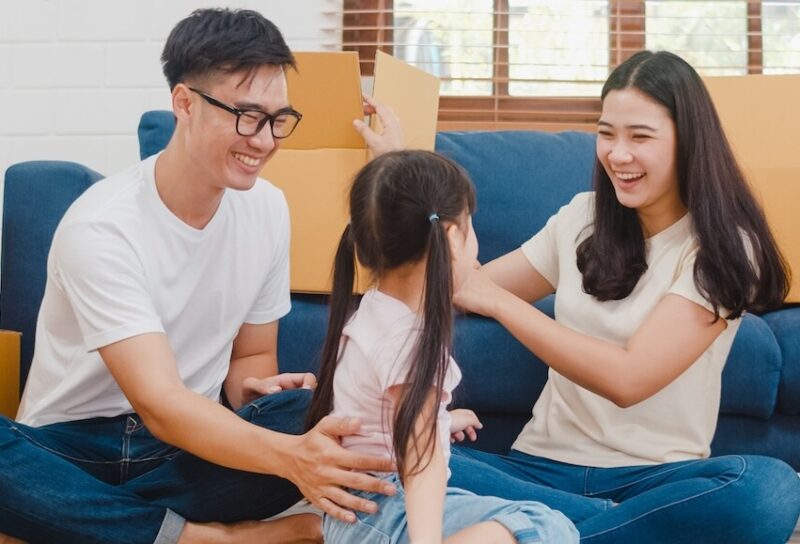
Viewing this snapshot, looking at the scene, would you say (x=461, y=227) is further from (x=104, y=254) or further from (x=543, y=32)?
(x=543, y=32)

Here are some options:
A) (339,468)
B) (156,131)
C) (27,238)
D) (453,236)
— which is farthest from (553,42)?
(339,468)

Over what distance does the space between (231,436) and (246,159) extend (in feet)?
1.36

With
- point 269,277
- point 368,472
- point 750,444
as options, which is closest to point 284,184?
point 269,277

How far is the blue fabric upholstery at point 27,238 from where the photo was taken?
1930 millimetres

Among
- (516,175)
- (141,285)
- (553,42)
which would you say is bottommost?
(141,285)

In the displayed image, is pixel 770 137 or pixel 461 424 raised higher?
pixel 770 137

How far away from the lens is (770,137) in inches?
85.9

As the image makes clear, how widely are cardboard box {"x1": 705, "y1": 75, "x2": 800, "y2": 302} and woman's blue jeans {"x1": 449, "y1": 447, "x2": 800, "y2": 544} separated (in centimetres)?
79

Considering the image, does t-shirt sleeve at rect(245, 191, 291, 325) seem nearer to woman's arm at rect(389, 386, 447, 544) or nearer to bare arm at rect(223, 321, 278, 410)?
bare arm at rect(223, 321, 278, 410)

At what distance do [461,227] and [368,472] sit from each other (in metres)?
0.32

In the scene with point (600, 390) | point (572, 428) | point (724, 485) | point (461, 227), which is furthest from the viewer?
point (572, 428)

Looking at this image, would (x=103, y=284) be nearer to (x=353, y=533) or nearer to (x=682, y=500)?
(x=353, y=533)

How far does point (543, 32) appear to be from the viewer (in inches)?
113

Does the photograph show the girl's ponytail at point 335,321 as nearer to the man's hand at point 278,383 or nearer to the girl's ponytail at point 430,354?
the girl's ponytail at point 430,354
